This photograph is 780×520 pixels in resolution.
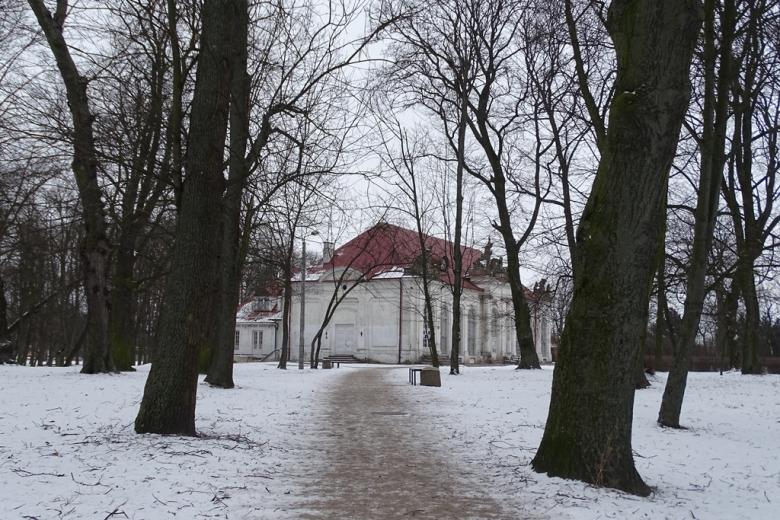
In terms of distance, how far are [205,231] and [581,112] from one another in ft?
50.7

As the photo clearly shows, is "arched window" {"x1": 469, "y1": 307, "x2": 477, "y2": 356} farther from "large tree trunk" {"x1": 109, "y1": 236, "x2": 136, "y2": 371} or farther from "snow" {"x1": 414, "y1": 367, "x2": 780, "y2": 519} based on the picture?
"large tree trunk" {"x1": 109, "y1": 236, "x2": 136, "y2": 371}

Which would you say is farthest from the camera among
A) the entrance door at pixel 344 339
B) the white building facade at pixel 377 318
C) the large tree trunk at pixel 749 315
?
the entrance door at pixel 344 339

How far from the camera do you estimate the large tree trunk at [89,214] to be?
1516cm

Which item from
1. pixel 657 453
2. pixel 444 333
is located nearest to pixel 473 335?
pixel 444 333

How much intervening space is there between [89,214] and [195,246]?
23.5ft

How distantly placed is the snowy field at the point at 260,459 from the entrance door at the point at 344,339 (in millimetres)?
41800

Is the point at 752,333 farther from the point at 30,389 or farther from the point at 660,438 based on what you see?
the point at 30,389

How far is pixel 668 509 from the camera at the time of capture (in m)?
5.62

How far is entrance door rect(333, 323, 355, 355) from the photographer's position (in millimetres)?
55875

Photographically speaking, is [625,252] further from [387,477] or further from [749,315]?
[749,315]

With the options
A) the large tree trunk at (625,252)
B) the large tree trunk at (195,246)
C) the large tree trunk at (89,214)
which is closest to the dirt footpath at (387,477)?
the large tree trunk at (625,252)

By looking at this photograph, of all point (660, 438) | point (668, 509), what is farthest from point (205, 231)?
point (660, 438)

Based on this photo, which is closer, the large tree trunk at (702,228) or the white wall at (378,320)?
the large tree trunk at (702,228)

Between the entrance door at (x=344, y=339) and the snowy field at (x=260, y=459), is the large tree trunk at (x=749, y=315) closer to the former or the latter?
the snowy field at (x=260, y=459)
